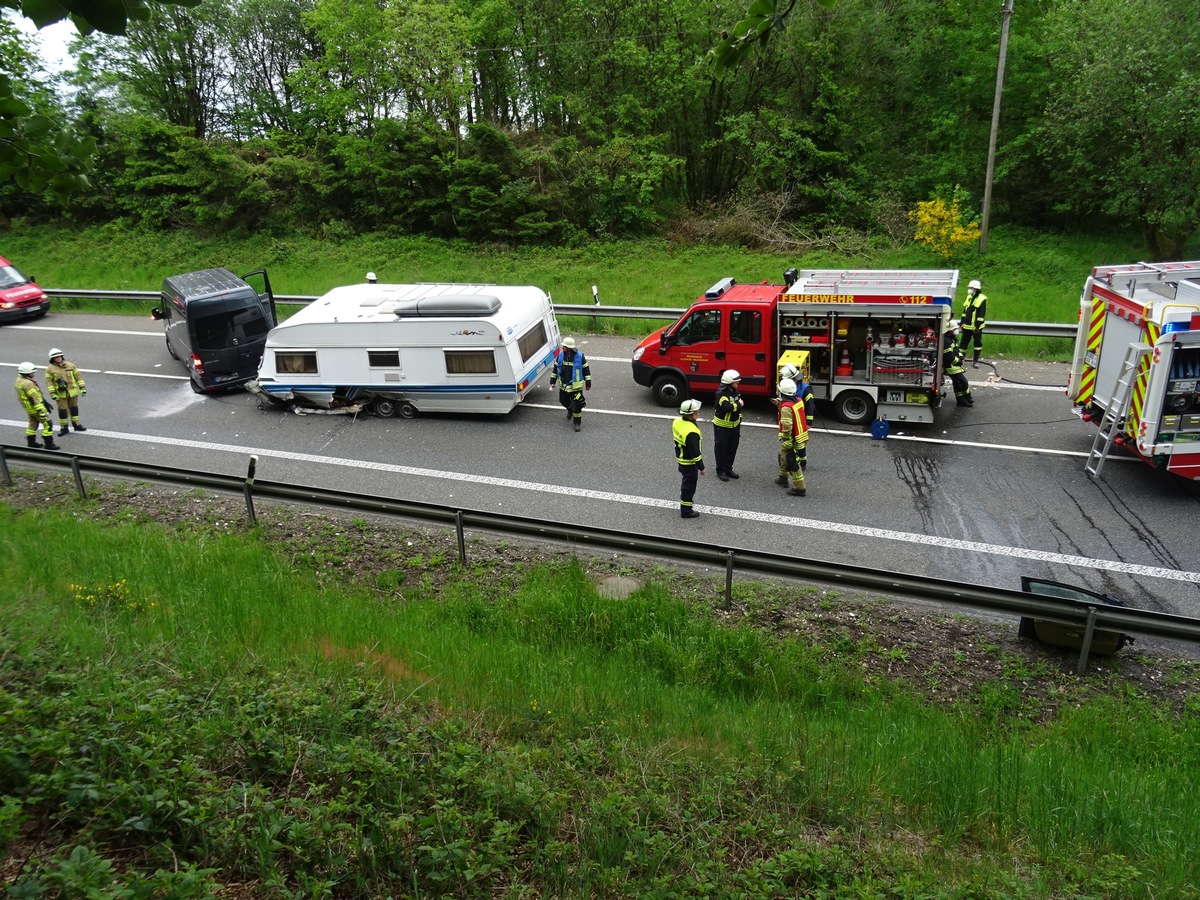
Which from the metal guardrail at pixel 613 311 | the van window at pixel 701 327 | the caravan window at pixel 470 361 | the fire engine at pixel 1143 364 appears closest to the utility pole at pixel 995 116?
the metal guardrail at pixel 613 311

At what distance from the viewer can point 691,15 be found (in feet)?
86.7

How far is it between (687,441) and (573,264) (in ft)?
50.4

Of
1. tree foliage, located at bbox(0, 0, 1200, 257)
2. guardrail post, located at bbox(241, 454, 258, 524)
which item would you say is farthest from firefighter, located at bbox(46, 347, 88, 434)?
tree foliage, located at bbox(0, 0, 1200, 257)

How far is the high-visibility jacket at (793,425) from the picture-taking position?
458 inches

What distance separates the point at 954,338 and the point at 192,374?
1436cm

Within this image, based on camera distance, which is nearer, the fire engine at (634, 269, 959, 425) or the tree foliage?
the fire engine at (634, 269, 959, 425)

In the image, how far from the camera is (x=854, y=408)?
14281mm

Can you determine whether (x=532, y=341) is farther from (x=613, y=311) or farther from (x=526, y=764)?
(x=526, y=764)

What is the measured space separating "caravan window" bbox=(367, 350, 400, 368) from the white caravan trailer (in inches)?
0.7

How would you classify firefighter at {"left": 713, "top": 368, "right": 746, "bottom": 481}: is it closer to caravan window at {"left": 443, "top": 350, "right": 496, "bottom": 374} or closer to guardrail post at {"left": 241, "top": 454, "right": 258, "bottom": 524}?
caravan window at {"left": 443, "top": 350, "right": 496, "bottom": 374}

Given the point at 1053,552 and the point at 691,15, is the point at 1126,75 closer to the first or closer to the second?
the point at 691,15

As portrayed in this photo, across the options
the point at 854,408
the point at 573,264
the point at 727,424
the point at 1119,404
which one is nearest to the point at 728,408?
the point at 727,424

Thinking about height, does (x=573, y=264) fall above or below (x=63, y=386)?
above

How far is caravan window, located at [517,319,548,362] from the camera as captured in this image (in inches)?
601
